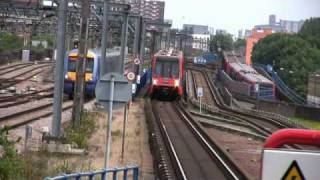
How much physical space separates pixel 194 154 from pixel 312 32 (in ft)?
401

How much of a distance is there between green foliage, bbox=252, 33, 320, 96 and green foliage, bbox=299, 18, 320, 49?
628 cm

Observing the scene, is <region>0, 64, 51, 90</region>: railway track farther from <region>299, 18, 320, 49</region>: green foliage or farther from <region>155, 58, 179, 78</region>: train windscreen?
<region>299, 18, 320, 49</region>: green foliage

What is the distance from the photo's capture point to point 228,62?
310 ft

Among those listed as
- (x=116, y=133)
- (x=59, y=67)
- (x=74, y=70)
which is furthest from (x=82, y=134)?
(x=74, y=70)

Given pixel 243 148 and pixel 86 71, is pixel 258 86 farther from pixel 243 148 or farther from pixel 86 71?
pixel 243 148

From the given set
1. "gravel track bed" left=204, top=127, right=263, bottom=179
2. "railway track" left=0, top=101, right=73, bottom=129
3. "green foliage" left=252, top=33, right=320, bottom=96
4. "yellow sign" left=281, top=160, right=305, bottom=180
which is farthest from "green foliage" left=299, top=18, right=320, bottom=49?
"yellow sign" left=281, top=160, right=305, bottom=180

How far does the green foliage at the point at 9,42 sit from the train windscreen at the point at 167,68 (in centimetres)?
5054

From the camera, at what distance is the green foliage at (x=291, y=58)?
108 m

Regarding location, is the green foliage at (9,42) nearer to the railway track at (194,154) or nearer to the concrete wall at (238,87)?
the concrete wall at (238,87)

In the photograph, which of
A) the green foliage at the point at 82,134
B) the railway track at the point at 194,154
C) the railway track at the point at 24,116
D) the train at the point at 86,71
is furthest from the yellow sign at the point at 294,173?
the train at the point at 86,71

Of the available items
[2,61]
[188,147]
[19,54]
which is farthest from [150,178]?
[19,54]

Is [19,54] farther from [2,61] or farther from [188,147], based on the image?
[188,147]

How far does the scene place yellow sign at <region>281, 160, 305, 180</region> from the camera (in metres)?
3.13

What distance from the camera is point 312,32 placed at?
141375 millimetres
